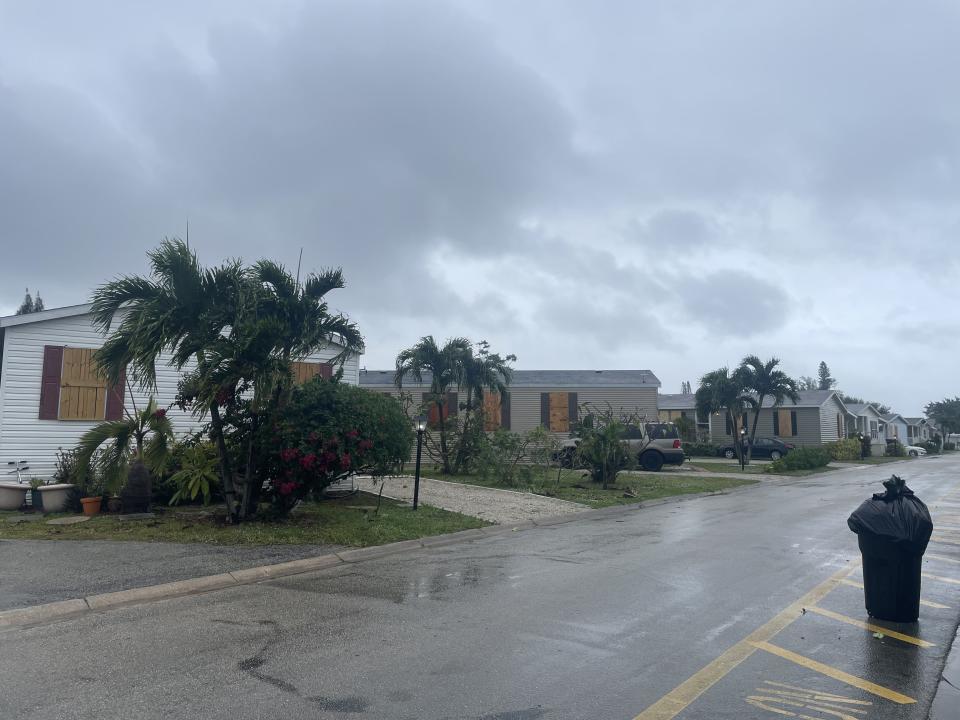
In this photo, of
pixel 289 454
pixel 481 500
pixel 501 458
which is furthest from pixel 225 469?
pixel 501 458

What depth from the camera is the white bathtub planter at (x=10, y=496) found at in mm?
13875

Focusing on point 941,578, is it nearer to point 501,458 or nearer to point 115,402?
point 501,458

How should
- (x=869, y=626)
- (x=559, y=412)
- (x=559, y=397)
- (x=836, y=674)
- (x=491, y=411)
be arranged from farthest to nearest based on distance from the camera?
(x=559, y=397)
(x=559, y=412)
(x=491, y=411)
(x=869, y=626)
(x=836, y=674)

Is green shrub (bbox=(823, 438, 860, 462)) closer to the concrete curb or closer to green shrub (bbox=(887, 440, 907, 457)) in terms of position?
green shrub (bbox=(887, 440, 907, 457))

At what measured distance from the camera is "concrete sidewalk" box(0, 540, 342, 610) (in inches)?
312

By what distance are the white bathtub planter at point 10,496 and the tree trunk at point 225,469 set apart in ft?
15.5

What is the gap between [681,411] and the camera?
5156cm

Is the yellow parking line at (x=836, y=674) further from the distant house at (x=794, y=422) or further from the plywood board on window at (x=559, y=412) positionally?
the distant house at (x=794, y=422)

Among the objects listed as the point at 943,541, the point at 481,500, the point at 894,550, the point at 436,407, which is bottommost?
the point at 943,541

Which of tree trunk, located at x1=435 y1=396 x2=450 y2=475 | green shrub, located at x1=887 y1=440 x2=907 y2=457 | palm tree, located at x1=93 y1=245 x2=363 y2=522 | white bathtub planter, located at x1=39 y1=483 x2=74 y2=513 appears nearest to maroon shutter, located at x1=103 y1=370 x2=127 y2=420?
white bathtub planter, located at x1=39 y1=483 x2=74 y2=513

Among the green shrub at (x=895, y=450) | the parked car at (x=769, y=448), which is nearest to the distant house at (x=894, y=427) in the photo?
the green shrub at (x=895, y=450)

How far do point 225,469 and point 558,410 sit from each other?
22.1 meters

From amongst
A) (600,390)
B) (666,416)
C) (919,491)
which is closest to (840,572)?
(919,491)

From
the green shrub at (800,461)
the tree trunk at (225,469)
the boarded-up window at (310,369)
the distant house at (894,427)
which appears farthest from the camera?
the distant house at (894,427)
